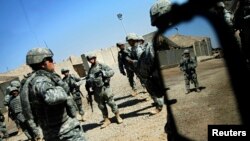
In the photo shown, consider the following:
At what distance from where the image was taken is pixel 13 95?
1109 cm

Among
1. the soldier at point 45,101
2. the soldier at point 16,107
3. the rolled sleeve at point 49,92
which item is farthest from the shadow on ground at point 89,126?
the rolled sleeve at point 49,92

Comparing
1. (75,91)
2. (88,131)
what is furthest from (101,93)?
(75,91)

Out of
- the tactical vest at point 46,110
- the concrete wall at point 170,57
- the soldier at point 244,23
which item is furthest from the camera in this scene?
the tactical vest at point 46,110

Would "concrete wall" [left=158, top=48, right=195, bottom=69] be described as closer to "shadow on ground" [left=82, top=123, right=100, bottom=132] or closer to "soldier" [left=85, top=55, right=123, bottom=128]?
"soldier" [left=85, top=55, right=123, bottom=128]

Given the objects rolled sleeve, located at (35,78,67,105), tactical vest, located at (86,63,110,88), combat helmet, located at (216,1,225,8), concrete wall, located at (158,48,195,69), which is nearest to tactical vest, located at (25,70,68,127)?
rolled sleeve, located at (35,78,67,105)

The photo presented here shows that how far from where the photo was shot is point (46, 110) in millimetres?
4629

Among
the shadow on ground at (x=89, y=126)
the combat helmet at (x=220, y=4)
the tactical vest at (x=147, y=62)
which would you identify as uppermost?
the combat helmet at (x=220, y=4)

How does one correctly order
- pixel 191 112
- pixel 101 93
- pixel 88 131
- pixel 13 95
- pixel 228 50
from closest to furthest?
pixel 228 50 < pixel 191 112 < pixel 101 93 < pixel 88 131 < pixel 13 95

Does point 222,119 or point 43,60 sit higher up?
point 43,60

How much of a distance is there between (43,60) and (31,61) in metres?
0.17

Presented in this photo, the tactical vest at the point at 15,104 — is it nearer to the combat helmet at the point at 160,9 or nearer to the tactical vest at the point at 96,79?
the tactical vest at the point at 96,79

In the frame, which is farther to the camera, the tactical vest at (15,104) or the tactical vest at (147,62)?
the tactical vest at (15,104)

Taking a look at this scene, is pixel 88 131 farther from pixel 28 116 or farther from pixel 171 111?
pixel 171 111

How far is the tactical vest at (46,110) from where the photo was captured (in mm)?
4602
